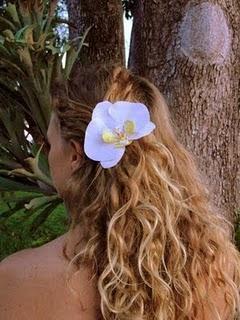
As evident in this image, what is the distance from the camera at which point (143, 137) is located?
171 centimetres

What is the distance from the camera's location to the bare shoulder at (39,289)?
1592mm

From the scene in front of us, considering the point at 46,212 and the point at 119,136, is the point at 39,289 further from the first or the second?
the point at 46,212

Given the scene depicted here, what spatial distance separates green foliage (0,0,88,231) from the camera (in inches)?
146

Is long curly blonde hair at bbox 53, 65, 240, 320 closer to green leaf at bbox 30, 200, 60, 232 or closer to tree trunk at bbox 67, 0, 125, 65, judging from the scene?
green leaf at bbox 30, 200, 60, 232

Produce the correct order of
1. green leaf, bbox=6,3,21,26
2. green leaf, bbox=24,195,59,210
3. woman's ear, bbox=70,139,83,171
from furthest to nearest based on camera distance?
green leaf, bbox=6,3,21,26, green leaf, bbox=24,195,59,210, woman's ear, bbox=70,139,83,171

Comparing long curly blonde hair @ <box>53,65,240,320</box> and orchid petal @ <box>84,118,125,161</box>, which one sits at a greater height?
orchid petal @ <box>84,118,125,161</box>

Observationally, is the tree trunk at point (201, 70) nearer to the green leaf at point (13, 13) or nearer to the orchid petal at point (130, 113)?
the green leaf at point (13, 13)

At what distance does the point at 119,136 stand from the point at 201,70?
7.34 ft

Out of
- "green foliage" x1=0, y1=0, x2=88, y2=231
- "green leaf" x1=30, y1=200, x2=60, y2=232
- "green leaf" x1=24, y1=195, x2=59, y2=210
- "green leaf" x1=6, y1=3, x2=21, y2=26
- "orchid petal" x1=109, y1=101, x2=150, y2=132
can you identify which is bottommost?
"green leaf" x1=30, y1=200, x2=60, y2=232

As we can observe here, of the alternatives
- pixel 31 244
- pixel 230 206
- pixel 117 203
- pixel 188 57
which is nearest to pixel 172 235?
pixel 117 203

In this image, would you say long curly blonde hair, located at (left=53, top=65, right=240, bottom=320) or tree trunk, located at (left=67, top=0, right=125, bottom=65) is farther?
tree trunk, located at (left=67, top=0, right=125, bottom=65)

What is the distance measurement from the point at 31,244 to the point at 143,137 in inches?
190

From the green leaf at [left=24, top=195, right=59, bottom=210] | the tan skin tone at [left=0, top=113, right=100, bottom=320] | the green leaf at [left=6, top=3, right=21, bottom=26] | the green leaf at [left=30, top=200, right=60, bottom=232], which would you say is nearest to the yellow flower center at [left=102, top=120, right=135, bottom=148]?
the tan skin tone at [left=0, top=113, right=100, bottom=320]

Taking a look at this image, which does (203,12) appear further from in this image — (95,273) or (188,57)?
(95,273)
